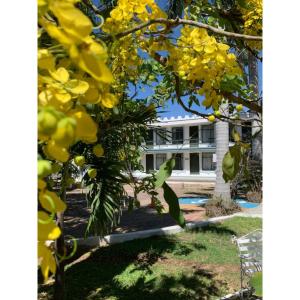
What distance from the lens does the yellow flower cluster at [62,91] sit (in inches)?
10.2

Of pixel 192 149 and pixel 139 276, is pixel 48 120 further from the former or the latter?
pixel 192 149

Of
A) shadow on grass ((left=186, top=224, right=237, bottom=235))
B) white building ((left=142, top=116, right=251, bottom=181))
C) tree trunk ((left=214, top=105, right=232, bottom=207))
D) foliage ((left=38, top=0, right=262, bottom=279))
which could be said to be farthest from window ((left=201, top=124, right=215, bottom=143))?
foliage ((left=38, top=0, right=262, bottom=279))

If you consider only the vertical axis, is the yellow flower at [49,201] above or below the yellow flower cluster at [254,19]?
below

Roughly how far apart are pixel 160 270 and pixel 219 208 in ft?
13.8

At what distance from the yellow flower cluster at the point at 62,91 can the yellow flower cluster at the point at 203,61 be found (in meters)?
0.60

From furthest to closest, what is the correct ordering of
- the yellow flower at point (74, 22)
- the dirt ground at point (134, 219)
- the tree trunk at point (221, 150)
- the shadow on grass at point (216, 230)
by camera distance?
the tree trunk at point (221, 150) < the dirt ground at point (134, 219) < the shadow on grass at point (216, 230) < the yellow flower at point (74, 22)

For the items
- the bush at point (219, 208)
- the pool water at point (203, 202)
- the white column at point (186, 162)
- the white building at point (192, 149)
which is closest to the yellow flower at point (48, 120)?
the bush at point (219, 208)

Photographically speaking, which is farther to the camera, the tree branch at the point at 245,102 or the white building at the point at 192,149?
the white building at the point at 192,149

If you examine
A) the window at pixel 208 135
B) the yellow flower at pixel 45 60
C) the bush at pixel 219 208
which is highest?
the window at pixel 208 135

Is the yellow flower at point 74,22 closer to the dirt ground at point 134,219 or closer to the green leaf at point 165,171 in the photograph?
the green leaf at point 165,171

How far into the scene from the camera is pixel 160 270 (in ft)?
15.4

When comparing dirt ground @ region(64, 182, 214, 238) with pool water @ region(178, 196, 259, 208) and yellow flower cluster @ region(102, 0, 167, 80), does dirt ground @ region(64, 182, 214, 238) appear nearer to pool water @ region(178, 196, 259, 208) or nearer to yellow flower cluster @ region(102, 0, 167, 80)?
pool water @ region(178, 196, 259, 208)
